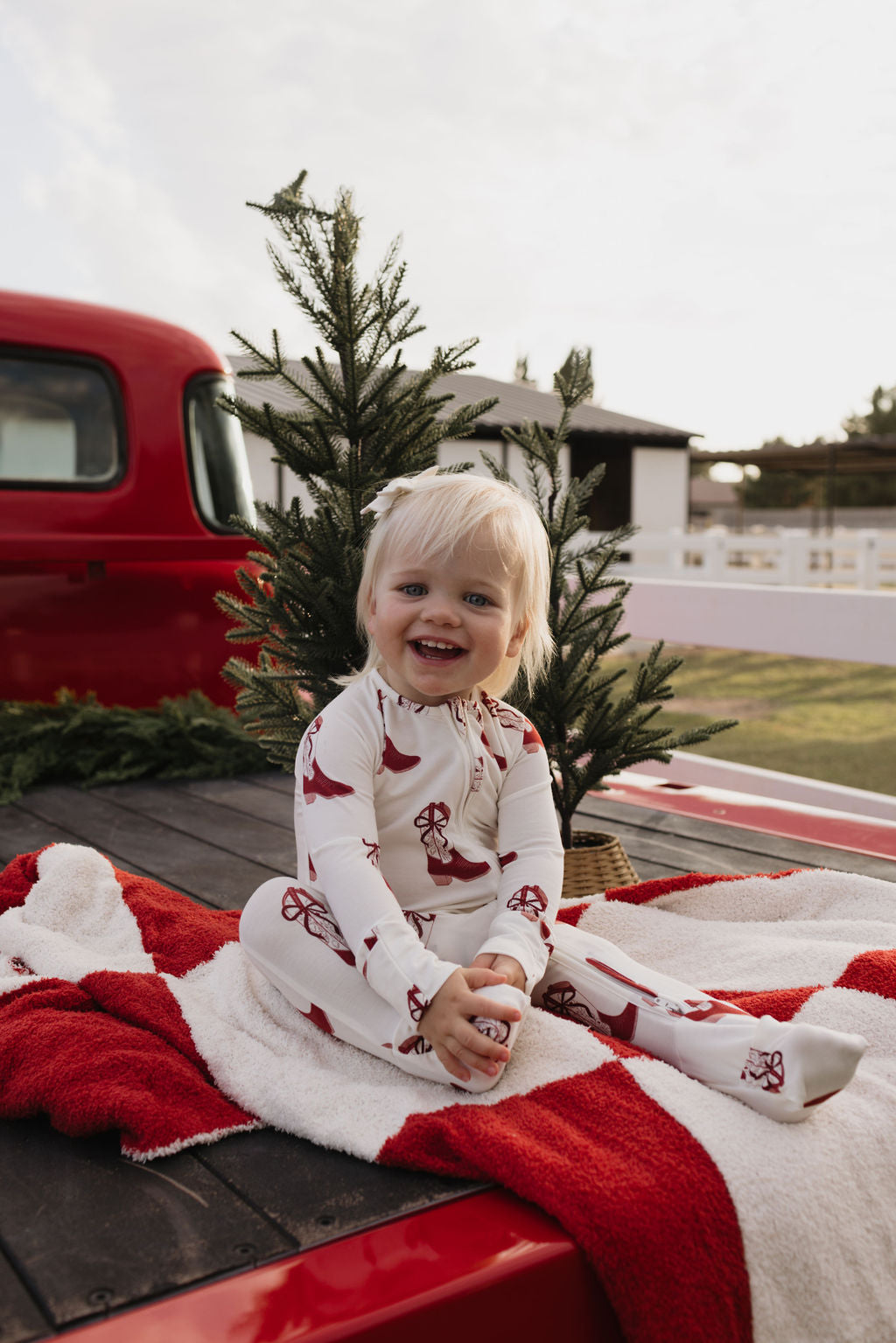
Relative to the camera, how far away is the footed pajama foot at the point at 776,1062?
1467mm

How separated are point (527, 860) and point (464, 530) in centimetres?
58

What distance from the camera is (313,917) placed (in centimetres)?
182

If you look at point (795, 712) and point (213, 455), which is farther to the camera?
point (795, 712)

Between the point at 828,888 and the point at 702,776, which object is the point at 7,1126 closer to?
the point at 828,888

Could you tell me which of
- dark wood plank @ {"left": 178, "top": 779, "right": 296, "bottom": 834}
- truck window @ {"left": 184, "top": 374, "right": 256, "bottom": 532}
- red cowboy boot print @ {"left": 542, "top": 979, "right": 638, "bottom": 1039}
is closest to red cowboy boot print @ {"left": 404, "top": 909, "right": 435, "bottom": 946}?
red cowboy boot print @ {"left": 542, "top": 979, "right": 638, "bottom": 1039}

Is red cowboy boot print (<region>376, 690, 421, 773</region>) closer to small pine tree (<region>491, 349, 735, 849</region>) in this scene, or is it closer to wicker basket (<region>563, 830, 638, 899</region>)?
small pine tree (<region>491, 349, 735, 849</region>)

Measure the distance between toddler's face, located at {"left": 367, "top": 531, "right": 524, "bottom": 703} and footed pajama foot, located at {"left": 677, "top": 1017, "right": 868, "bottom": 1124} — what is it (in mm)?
695

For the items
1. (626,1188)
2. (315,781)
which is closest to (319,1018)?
(315,781)

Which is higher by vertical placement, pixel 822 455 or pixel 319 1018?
pixel 822 455

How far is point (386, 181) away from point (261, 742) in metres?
1.48

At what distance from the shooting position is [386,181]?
2.85m

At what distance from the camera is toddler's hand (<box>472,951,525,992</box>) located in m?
1.69

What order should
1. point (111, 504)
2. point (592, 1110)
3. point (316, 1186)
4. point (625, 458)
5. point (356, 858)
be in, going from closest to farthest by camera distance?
point (316, 1186), point (592, 1110), point (356, 858), point (111, 504), point (625, 458)

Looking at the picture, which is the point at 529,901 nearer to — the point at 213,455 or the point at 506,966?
the point at 506,966
